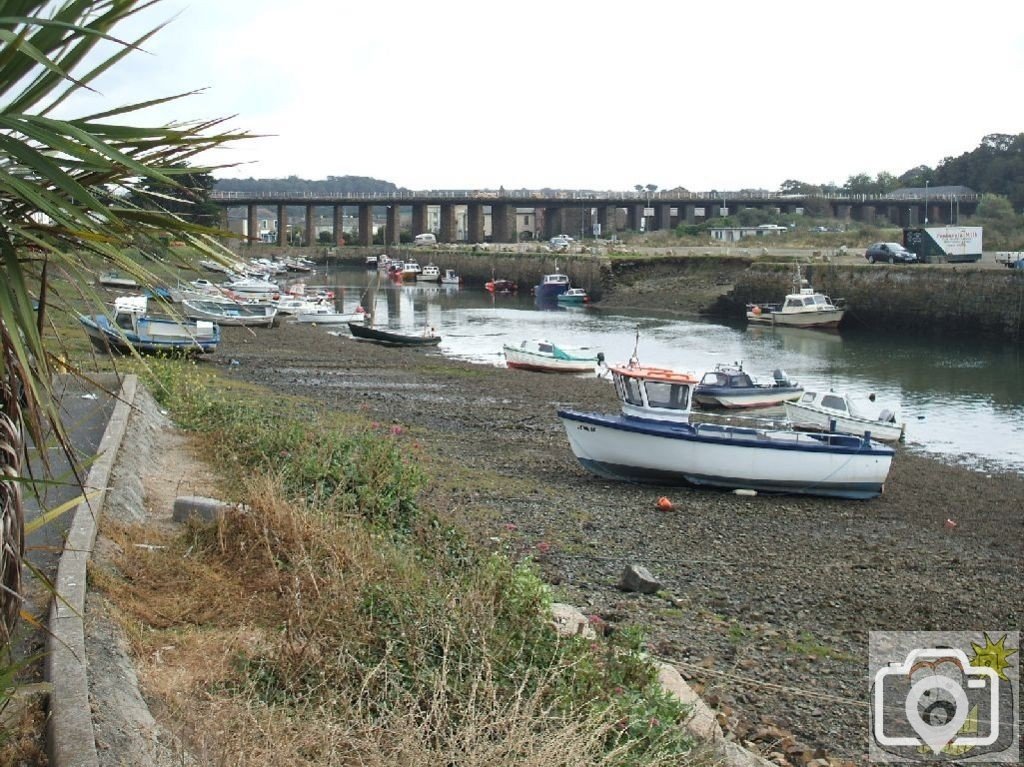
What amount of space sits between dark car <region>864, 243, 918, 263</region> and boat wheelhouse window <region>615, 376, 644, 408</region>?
5217cm

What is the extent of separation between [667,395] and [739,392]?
36.6 feet

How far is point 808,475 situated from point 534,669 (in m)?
12.5

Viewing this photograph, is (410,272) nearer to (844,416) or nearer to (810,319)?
(810,319)

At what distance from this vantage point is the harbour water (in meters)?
28.1

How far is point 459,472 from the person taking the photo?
55.5ft

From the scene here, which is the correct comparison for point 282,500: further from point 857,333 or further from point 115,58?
point 857,333

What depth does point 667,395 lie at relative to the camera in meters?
19.1

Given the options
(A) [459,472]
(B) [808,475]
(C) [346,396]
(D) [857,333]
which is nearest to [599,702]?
(A) [459,472]

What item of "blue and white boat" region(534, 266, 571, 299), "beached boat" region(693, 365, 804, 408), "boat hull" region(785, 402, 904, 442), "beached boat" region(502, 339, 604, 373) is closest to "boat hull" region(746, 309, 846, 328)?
"beached boat" region(502, 339, 604, 373)

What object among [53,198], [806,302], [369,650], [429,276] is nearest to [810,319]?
[806,302]

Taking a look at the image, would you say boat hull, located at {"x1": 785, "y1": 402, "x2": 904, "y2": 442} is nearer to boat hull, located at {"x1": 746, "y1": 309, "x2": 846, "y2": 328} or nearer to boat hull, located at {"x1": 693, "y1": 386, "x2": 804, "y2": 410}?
boat hull, located at {"x1": 693, "y1": 386, "x2": 804, "y2": 410}

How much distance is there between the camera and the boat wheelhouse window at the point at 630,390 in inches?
754

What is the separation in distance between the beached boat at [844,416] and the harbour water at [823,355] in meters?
0.68

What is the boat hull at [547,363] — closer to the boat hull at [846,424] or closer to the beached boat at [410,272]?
the boat hull at [846,424]
